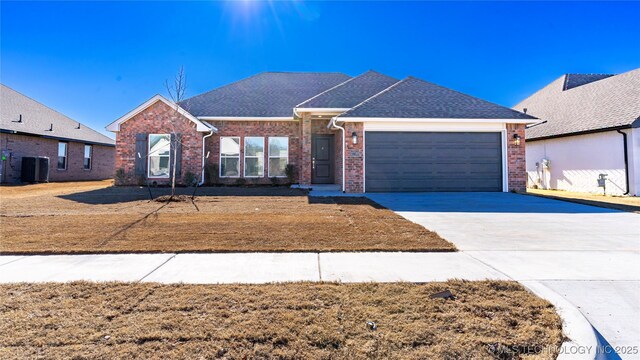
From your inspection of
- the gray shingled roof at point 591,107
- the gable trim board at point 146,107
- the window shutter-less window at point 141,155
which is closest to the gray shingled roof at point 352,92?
the gable trim board at point 146,107

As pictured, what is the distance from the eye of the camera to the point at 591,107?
1490cm

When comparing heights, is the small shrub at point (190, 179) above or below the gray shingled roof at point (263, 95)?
below

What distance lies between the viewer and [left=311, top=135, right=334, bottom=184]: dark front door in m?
14.7

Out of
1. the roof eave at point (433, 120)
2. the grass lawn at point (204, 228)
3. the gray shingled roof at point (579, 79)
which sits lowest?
the grass lawn at point (204, 228)

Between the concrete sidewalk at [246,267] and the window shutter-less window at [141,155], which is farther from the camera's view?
the window shutter-less window at [141,155]

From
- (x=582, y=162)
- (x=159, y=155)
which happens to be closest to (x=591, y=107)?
(x=582, y=162)

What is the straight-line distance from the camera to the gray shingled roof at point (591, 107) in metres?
Result: 13.1

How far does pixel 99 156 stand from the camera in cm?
2233

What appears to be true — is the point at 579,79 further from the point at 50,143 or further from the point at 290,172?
the point at 50,143

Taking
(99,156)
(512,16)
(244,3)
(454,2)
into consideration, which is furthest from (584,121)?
(99,156)

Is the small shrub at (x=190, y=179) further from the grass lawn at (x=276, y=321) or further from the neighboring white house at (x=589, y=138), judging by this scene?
the neighboring white house at (x=589, y=138)

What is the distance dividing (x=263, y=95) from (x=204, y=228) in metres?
12.3

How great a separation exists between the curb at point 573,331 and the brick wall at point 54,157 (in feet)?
74.2

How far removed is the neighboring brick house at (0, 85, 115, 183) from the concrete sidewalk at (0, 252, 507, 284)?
56.4 feet
